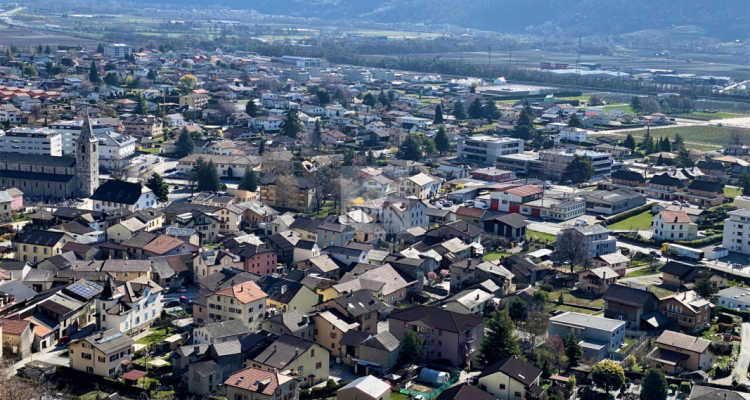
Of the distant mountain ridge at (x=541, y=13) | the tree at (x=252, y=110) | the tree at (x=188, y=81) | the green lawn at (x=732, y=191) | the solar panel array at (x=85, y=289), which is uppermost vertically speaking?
the distant mountain ridge at (x=541, y=13)

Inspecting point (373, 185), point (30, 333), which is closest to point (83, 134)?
point (373, 185)

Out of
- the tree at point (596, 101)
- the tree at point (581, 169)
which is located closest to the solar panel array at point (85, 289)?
the tree at point (581, 169)

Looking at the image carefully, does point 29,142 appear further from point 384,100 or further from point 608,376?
point 608,376

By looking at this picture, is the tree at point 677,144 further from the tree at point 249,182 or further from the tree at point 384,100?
the tree at point 249,182

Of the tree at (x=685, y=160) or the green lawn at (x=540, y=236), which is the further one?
the tree at (x=685, y=160)

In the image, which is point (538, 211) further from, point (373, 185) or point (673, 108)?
point (673, 108)

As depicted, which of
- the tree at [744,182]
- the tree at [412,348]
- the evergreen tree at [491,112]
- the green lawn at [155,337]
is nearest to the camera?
the tree at [412,348]
